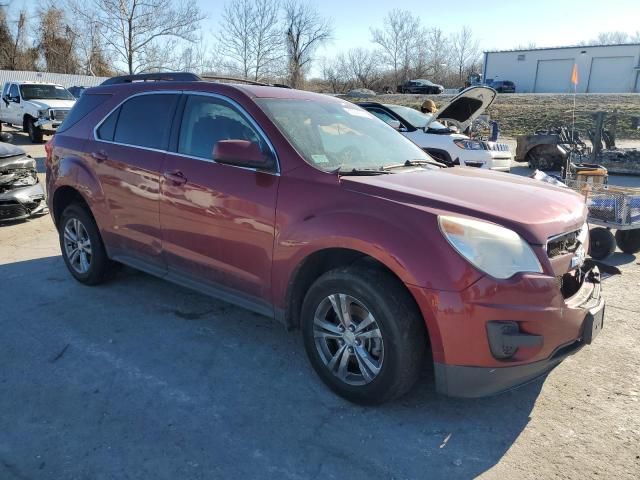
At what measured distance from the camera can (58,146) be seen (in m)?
5.02

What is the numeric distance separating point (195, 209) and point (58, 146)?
2193mm

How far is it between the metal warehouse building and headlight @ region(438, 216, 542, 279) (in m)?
54.9

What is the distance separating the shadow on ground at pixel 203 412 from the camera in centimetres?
260

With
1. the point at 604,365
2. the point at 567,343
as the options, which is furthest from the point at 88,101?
the point at 604,365

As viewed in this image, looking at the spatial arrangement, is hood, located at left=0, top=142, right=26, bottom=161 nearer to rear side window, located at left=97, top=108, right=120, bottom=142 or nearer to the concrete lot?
rear side window, located at left=97, top=108, right=120, bottom=142

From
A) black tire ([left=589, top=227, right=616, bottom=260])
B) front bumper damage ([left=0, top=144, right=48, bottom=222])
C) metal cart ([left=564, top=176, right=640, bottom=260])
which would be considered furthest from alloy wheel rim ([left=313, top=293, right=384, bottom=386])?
front bumper damage ([left=0, top=144, right=48, bottom=222])

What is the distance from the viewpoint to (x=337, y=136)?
12.5 feet

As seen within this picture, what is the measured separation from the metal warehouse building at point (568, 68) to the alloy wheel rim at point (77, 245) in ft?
179

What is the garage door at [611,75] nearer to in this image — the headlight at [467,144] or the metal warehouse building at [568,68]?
the metal warehouse building at [568,68]

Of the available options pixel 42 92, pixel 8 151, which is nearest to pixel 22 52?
pixel 42 92

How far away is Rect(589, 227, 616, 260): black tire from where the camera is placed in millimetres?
6090

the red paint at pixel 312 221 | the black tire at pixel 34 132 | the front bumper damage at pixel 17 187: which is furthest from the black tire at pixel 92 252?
the black tire at pixel 34 132

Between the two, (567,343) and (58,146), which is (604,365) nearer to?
(567,343)

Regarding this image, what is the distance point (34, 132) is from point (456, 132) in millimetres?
15163
